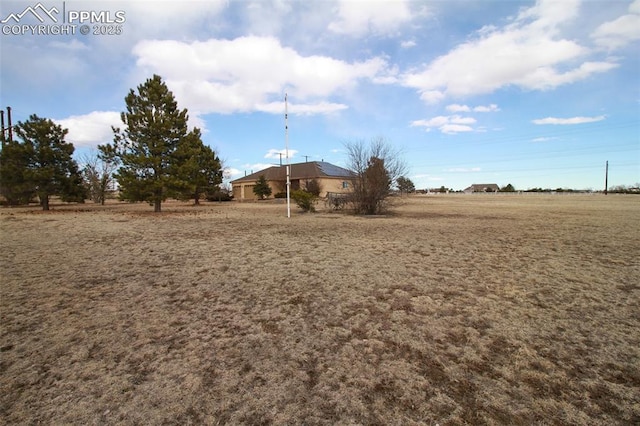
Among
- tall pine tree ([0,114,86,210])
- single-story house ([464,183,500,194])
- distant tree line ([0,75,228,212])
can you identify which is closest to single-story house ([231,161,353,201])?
distant tree line ([0,75,228,212])

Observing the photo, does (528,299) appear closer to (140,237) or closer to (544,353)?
(544,353)

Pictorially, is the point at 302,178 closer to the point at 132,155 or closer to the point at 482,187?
the point at 132,155

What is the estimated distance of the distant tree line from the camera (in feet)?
57.3

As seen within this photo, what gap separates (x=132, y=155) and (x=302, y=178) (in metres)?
26.5

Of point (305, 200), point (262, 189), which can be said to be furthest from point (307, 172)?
point (305, 200)

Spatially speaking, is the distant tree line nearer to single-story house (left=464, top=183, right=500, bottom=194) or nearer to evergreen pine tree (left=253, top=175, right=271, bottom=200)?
evergreen pine tree (left=253, top=175, right=271, bottom=200)

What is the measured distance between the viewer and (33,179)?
18281 millimetres

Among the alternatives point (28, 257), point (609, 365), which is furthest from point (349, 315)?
point (28, 257)

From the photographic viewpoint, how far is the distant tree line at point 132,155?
57.3ft

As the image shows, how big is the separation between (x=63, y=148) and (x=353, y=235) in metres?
20.8

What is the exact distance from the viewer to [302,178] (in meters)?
42.3

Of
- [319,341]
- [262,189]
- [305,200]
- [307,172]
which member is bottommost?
[319,341]

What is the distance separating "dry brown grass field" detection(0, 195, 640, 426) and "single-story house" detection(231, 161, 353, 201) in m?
32.2

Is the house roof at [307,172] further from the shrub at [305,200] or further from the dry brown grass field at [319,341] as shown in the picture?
the dry brown grass field at [319,341]
